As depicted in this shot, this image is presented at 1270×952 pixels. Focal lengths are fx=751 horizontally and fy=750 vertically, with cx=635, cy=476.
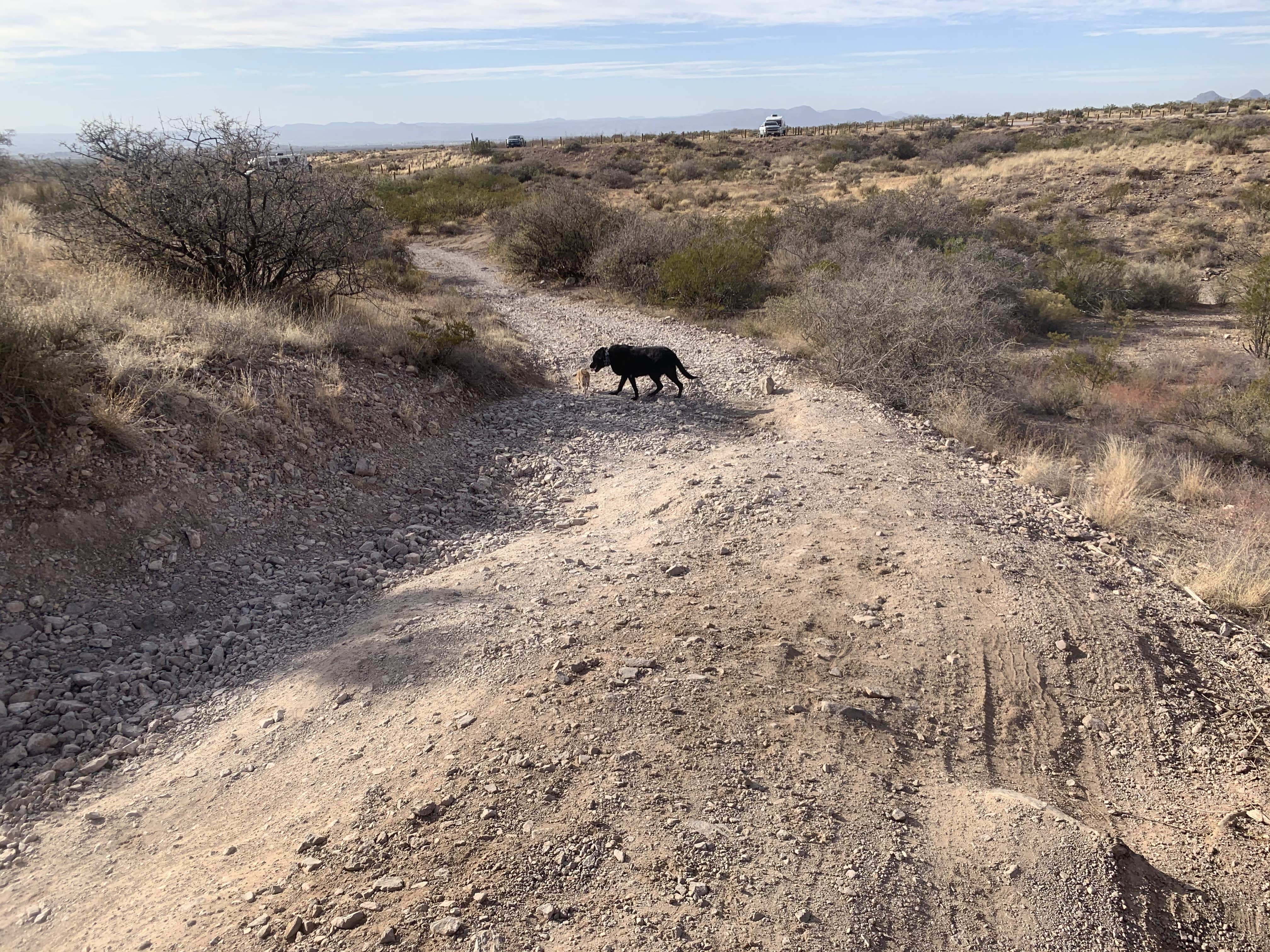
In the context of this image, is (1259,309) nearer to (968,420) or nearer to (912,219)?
(912,219)

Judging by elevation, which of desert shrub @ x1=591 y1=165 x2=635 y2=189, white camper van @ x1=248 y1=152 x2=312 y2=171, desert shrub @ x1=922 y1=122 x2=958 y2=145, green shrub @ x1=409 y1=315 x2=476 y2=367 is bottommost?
green shrub @ x1=409 y1=315 x2=476 y2=367

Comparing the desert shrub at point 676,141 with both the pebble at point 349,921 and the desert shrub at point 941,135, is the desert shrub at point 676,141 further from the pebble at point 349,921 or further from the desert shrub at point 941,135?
the pebble at point 349,921

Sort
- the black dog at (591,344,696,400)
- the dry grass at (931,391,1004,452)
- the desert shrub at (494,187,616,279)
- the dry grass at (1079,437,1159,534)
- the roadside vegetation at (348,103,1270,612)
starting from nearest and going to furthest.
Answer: the dry grass at (1079,437,1159,534) < the roadside vegetation at (348,103,1270,612) < the dry grass at (931,391,1004,452) < the black dog at (591,344,696,400) < the desert shrub at (494,187,616,279)

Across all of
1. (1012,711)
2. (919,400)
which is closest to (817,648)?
(1012,711)

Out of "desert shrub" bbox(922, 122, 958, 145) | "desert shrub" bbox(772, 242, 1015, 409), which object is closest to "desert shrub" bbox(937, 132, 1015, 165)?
"desert shrub" bbox(922, 122, 958, 145)

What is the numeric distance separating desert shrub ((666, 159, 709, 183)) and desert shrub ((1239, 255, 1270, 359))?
86.4 feet

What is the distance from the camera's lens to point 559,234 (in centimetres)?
1706

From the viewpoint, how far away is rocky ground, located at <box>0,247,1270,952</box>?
8.76ft

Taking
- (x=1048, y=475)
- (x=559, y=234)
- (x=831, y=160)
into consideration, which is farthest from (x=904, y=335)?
(x=831, y=160)

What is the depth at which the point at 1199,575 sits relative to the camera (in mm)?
5434

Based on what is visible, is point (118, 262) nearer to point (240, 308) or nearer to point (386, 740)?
point (240, 308)

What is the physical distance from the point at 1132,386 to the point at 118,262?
43.7 ft

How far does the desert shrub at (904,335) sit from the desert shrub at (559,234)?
7.49 meters

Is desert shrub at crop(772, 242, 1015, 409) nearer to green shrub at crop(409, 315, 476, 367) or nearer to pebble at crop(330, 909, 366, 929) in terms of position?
green shrub at crop(409, 315, 476, 367)
